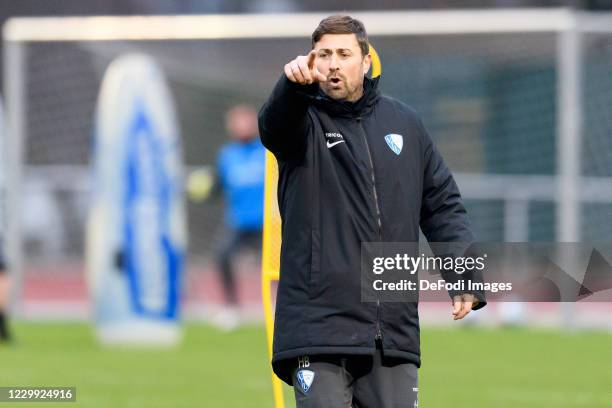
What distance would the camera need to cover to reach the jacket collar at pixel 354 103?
5.47 m

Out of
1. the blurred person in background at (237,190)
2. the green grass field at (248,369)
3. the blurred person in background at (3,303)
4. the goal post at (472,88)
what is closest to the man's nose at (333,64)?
the green grass field at (248,369)

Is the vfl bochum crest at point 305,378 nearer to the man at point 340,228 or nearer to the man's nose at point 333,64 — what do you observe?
the man at point 340,228

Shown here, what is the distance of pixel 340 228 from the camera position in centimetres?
541

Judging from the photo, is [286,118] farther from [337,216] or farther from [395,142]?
[395,142]

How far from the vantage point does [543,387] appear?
1059 centimetres

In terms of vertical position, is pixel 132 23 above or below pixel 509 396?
above

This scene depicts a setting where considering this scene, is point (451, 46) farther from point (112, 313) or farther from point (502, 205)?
point (112, 313)

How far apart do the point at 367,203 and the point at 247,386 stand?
5118 mm

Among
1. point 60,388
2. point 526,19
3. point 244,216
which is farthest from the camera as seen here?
point 526,19

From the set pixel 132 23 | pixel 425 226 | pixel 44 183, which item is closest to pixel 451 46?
pixel 132 23

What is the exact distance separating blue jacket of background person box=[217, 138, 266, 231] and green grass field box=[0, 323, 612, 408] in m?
1.24

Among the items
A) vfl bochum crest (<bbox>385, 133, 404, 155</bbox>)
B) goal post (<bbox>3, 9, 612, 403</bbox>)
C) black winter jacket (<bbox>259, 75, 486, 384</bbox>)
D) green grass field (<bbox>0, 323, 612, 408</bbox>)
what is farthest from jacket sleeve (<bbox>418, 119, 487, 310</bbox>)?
goal post (<bbox>3, 9, 612, 403</bbox>)

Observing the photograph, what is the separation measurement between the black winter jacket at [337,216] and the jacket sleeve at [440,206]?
0.01 m

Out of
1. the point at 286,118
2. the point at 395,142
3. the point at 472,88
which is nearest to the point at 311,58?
the point at 286,118
